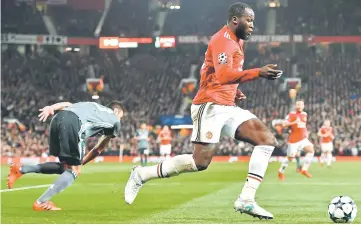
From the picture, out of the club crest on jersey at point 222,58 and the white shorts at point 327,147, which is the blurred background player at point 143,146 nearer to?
the white shorts at point 327,147

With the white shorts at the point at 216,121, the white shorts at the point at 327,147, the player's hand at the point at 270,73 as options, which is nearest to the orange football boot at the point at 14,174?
the white shorts at the point at 216,121

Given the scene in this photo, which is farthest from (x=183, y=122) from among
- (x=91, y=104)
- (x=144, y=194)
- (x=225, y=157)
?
(x=91, y=104)

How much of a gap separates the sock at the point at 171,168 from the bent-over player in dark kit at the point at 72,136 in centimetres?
132

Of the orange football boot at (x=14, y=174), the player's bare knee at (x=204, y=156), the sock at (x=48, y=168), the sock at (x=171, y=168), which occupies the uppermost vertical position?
the player's bare knee at (x=204, y=156)

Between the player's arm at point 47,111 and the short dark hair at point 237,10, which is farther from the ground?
the short dark hair at point 237,10

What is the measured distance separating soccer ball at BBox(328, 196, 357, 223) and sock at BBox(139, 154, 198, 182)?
6.14ft

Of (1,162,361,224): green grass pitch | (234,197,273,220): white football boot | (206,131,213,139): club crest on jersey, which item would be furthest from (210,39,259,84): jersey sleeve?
(1,162,361,224): green grass pitch

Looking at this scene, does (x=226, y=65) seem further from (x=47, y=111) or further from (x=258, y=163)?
(x=47, y=111)

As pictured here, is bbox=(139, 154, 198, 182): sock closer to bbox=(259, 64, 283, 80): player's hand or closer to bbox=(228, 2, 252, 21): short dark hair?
bbox=(259, 64, 283, 80): player's hand

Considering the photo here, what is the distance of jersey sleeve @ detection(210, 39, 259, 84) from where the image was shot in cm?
913

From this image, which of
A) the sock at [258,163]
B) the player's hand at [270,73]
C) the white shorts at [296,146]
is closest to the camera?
the player's hand at [270,73]

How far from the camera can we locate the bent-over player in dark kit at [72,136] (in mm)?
11430

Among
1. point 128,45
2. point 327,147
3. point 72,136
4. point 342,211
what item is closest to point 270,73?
point 342,211

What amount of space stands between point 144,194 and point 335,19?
158 ft
